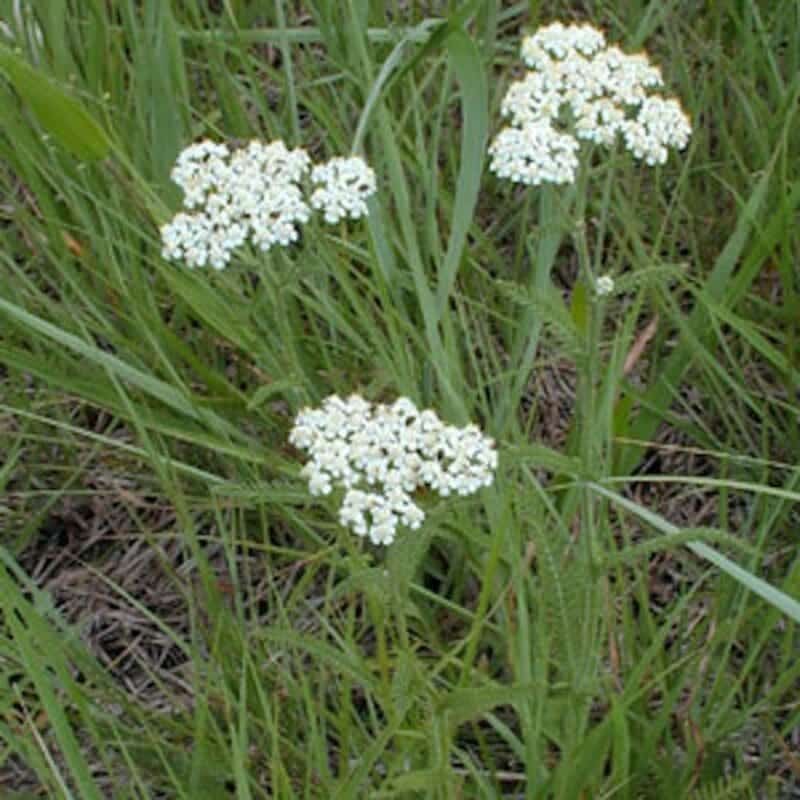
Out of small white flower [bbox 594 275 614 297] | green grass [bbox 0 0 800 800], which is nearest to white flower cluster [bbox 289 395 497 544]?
green grass [bbox 0 0 800 800]

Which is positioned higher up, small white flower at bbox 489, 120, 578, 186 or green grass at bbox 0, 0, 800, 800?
small white flower at bbox 489, 120, 578, 186

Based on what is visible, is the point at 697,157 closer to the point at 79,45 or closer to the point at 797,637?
the point at 797,637

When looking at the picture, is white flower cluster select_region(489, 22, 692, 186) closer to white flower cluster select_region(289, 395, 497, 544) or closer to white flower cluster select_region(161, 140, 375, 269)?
white flower cluster select_region(161, 140, 375, 269)

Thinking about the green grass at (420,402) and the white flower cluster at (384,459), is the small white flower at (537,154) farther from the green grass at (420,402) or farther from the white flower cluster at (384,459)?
the white flower cluster at (384,459)

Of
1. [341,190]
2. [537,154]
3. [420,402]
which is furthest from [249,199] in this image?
[420,402]

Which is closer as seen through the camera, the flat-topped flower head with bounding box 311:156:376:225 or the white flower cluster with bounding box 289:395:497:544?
the white flower cluster with bounding box 289:395:497:544

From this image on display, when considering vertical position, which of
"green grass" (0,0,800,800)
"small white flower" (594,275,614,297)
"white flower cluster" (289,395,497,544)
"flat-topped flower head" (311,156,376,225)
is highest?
"flat-topped flower head" (311,156,376,225)

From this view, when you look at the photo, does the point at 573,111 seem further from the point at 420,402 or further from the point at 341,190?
the point at 420,402

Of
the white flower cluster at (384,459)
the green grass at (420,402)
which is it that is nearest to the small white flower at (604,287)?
the green grass at (420,402)
